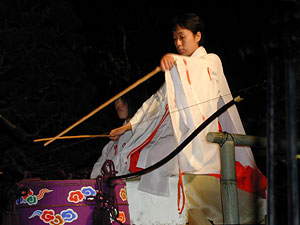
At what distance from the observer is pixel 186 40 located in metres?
4.00

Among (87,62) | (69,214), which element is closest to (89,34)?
(87,62)

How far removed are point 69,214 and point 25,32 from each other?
8.54m

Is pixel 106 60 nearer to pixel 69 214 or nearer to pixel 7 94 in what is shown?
pixel 7 94

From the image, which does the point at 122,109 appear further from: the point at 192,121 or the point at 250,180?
the point at 250,180

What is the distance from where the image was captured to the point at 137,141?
4.20 metres

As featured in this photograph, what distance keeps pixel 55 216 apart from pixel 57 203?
110 millimetres

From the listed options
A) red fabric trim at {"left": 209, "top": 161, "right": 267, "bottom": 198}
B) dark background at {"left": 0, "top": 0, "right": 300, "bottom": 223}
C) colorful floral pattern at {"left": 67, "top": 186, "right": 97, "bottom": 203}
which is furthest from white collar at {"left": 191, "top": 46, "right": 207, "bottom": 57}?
dark background at {"left": 0, "top": 0, "right": 300, "bottom": 223}

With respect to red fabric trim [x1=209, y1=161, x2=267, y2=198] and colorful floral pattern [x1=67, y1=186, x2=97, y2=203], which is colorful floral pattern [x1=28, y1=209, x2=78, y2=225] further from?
red fabric trim [x1=209, y1=161, x2=267, y2=198]

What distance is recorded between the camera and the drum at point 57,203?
3422 mm

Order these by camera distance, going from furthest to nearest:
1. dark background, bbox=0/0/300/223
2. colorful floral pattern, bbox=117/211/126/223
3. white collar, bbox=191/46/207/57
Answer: dark background, bbox=0/0/300/223 < white collar, bbox=191/46/207/57 < colorful floral pattern, bbox=117/211/126/223

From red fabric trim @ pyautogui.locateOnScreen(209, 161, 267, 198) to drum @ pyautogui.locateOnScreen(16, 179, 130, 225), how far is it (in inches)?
45.0

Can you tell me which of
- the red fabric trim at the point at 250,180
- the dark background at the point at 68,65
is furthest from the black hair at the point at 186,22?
the dark background at the point at 68,65

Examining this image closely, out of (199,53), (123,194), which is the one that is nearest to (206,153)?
(123,194)

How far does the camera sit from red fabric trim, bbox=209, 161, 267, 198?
3453mm
